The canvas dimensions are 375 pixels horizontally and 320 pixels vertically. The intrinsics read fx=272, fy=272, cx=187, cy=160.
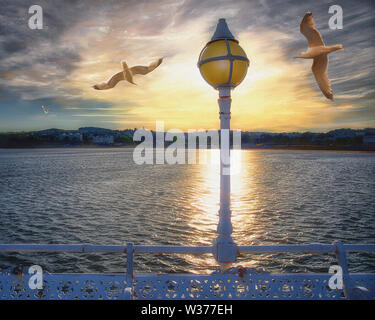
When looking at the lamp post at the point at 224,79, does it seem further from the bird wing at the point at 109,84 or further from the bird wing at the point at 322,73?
the bird wing at the point at 109,84

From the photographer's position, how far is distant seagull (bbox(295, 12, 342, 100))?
416 cm

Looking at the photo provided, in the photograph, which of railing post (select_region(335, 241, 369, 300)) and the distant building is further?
the distant building

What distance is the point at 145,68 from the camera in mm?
4984

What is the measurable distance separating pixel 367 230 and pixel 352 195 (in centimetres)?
1549

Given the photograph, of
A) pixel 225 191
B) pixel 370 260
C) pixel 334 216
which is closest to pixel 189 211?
pixel 334 216

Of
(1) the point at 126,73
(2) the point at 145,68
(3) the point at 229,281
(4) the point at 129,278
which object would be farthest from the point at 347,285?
(1) the point at 126,73

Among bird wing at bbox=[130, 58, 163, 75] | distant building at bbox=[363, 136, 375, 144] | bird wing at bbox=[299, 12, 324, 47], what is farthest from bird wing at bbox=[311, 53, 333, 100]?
distant building at bbox=[363, 136, 375, 144]

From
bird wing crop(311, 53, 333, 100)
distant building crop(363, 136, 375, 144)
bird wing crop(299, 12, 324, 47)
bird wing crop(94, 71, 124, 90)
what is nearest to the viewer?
bird wing crop(311, 53, 333, 100)

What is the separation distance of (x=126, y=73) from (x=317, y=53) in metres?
3.22

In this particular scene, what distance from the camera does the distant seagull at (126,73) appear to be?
479cm

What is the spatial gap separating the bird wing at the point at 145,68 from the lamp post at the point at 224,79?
160 centimetres

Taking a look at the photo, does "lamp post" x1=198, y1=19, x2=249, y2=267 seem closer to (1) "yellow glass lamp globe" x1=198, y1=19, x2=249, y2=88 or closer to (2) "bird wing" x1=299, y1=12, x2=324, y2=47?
(1) "yellow glass lamp globe" x1=198, y1=19, x2=249, y2=88

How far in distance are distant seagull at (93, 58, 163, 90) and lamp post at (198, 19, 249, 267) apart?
1.63 meters
